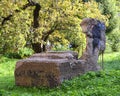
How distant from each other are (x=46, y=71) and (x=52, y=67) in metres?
0.27

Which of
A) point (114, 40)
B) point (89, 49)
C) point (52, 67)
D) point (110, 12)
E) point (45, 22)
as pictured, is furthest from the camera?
point (114, 40)

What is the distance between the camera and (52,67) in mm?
12797

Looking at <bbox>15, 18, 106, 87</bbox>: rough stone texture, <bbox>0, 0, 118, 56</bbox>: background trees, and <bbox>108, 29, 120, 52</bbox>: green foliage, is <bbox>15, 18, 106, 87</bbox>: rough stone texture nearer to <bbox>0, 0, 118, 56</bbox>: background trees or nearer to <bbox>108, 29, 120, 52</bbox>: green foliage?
<bbox>0, 0, 118, 56</bbox>: background trees

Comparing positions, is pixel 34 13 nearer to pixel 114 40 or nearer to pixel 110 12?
pixel 110 12

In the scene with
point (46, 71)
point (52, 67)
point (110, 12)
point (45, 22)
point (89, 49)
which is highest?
point (110, 12)

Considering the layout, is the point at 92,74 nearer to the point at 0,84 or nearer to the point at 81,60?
the point at 81,60

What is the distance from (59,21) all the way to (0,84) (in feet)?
16.3

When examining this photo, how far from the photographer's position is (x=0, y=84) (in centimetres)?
1460

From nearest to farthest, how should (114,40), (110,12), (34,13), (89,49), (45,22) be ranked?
(89,49), (34,13), (45,22), (110,12), (114,40)

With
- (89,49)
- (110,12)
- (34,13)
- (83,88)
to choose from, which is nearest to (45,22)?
(34,13)

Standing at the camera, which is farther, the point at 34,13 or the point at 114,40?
the point at 114,40

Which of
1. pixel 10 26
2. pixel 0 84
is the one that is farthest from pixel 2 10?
pixel 0 84

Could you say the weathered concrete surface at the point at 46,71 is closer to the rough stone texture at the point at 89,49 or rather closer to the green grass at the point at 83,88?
the green grass at the point at 83,88

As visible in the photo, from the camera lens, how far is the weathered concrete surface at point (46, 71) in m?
12.8
